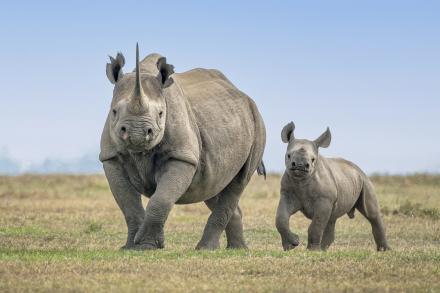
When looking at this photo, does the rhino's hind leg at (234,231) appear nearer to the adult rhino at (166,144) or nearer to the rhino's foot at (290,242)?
the adult rhino at (166,144)

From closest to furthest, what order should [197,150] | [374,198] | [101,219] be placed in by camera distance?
[197,150]
[374,198]
[101,219]

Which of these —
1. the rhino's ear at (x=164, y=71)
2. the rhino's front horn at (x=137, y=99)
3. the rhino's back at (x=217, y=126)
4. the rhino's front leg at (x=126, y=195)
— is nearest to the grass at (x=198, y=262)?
the rhino's front leg at (x=126, y=195)

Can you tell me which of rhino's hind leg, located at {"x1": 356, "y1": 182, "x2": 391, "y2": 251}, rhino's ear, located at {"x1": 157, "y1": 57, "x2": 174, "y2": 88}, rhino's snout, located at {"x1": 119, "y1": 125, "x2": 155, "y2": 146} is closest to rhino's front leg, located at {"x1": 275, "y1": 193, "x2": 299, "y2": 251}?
rhino's hind leg, located at {"x1": 356, "y1": 182, "x2": 391, "y2": 251}

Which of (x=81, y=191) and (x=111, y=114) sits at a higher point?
(x=111, y=114)

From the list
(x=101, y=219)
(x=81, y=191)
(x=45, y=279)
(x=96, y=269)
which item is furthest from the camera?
(x=81, y=191)

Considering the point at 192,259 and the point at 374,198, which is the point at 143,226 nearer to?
the point at 192,259

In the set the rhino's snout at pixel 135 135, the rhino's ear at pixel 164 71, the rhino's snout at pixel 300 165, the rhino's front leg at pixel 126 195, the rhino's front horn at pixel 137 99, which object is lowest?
Answer: the rhino's front leg at pixel 126 195

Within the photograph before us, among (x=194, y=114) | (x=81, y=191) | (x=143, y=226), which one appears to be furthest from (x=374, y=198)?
(x=81, y=191)

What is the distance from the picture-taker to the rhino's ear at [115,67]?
10.8 meters

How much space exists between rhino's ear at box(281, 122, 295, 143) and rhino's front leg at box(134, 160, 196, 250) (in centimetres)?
315

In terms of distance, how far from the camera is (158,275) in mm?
8750

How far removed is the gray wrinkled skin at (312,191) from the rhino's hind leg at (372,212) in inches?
6.9

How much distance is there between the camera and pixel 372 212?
48.6 ft

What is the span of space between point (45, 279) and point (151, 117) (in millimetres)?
2158
